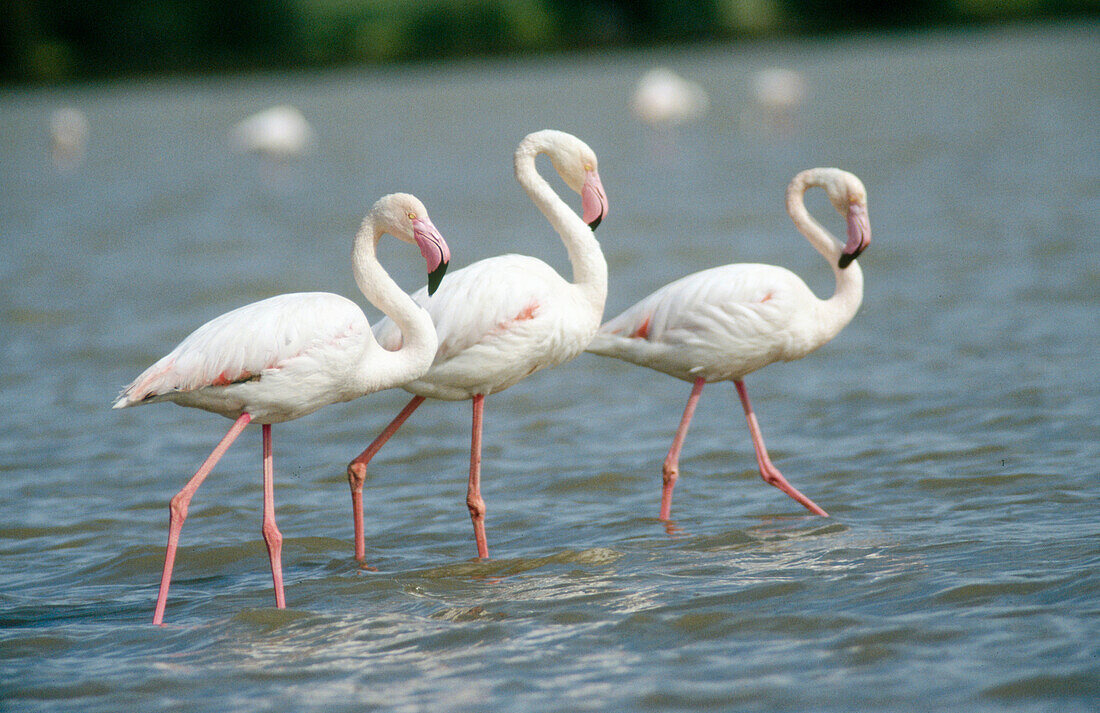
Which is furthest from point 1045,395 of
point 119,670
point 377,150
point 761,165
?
point 377,150

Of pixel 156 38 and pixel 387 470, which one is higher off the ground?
pixel 156 38

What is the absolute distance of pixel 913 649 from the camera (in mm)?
4008

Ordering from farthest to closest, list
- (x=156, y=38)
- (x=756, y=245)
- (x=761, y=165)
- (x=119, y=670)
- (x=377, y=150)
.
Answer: (x=156, y=38) < (x=377, y=150) < (x=761, y=165) < (x=756, y=245) < (x=119, y=670)

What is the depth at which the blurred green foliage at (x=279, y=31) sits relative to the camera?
3291cm

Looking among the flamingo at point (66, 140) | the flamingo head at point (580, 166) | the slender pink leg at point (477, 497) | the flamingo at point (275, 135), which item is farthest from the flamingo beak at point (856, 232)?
the flamingo at point (66, 140)

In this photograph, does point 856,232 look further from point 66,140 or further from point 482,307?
point 66,140

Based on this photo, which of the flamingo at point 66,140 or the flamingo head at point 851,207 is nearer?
the flamingo head at point 851,207

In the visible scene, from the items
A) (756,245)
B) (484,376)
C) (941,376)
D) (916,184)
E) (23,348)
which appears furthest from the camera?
(916,184)

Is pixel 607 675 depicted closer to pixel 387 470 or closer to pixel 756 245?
pixel 387 470

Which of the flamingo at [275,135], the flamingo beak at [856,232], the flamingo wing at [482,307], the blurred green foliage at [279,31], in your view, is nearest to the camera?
the flamingo wing at [482,307]

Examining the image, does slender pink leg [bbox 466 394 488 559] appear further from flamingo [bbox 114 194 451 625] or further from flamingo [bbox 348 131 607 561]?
flamingo [bbox 114 194 451 625]

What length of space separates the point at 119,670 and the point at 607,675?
1553mm

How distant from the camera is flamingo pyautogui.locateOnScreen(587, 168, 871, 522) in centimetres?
565

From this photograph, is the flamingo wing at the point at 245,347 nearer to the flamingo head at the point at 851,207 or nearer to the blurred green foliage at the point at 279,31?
the flamingo head at the point at 851,207
